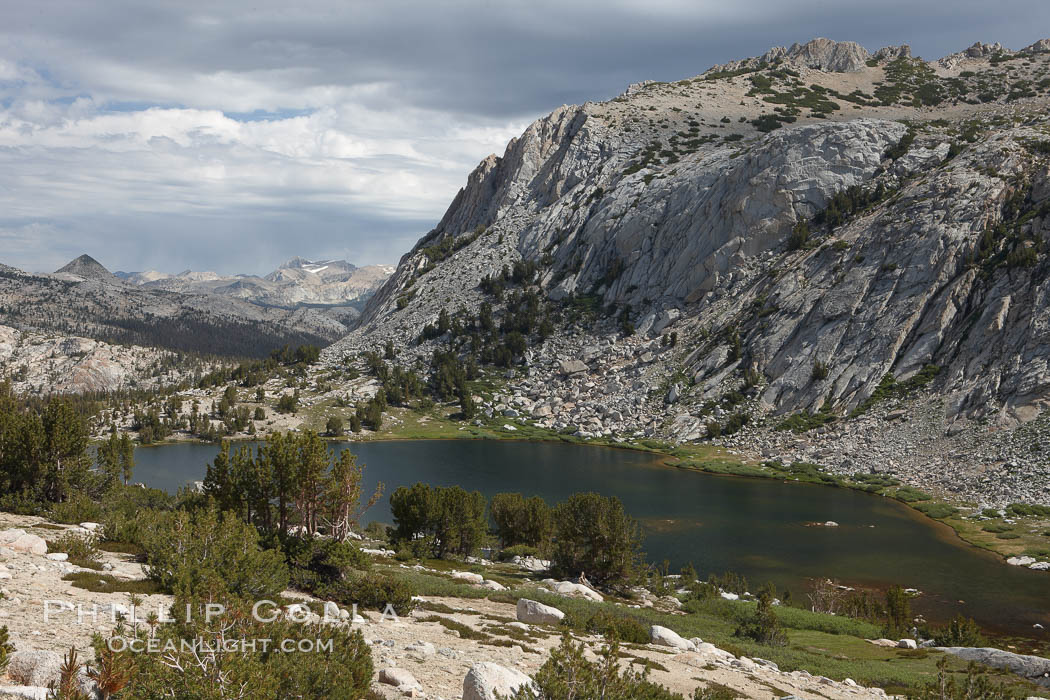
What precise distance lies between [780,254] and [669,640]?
387 ft

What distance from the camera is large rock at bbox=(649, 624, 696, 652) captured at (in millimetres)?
25781

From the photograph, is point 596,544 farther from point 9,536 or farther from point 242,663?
point 242,663

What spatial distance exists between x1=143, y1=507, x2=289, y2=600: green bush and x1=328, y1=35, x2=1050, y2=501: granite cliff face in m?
87.9

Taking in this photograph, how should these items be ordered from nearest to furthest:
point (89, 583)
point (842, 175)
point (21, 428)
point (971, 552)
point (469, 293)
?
point (89, 583)
point (21, 428)
point (971, 552)
point (842, 175)
point (469, 293)

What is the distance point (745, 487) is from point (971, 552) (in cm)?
2812

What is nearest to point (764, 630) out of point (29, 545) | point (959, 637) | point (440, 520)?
point (959, 637)

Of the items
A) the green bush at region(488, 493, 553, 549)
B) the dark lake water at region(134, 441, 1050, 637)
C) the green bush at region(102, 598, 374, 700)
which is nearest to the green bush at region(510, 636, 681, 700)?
the green bush at region(102, 598, 374, 700)

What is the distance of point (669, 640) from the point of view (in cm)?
2614

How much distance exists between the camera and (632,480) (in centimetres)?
8500

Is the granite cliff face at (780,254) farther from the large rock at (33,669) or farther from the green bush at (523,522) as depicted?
the large rock at (33,669)

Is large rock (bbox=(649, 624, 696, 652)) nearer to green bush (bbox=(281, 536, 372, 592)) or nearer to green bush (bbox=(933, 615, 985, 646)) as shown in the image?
green bush (bbox=(281, 536, 372, 592))

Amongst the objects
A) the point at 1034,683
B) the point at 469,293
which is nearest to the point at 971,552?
the point at 1034,683

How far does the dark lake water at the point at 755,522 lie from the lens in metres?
47.9

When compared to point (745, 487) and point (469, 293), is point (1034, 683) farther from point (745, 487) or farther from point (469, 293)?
point (469, 293)
